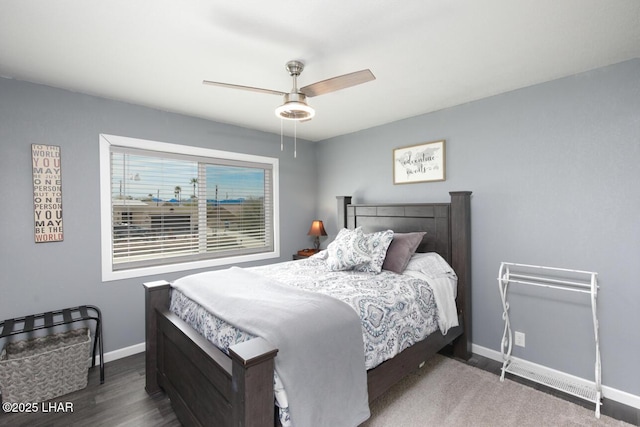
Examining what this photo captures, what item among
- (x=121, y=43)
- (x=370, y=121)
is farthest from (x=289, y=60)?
(x=370, y=121)

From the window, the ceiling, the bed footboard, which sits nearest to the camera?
the bed footboard

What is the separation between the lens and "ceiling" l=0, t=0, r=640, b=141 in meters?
1.61

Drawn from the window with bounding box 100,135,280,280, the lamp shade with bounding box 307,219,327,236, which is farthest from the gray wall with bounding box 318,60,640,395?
the window with bounding box 100,135,280,280

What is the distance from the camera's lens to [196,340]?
1721 mm

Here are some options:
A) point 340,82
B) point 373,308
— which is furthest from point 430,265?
point 340,82

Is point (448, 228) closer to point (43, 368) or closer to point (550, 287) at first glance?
point (550, 287)

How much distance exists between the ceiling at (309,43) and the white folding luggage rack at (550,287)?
1593mm

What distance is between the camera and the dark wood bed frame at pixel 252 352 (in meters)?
1.26

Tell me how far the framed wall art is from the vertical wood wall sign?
3327 mm

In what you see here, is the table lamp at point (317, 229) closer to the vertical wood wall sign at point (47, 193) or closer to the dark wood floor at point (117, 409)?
the dark wood floor at point (117, 409)

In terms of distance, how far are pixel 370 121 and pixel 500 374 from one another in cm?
286

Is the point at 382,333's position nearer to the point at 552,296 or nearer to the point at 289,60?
the point at 552,296

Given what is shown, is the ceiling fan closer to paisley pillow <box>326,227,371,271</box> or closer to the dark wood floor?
paisley pillow <box>326,227,371,271</box>

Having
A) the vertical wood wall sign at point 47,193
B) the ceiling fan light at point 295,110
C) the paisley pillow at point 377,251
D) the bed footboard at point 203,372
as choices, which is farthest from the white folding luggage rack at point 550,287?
the vertical wood wall sign at point 47,193
